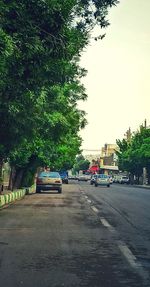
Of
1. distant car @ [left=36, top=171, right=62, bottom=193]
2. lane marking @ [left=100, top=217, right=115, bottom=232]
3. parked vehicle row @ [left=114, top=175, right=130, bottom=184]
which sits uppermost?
parked vehicle row @ [left=114, top=175, right=130, bottom=184]

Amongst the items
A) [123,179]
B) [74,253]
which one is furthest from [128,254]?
[123,179]

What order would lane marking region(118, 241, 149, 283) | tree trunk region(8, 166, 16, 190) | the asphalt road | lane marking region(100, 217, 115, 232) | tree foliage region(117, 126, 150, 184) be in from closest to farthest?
the asphalt road, lane marking region(118, 241, 149, 283), lane marking region(100, 217, 115, 232), tree trunk region(8, 166, 16, 190), tree foliage region(117, 126, 150, 184)

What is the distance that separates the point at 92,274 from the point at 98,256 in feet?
4.38

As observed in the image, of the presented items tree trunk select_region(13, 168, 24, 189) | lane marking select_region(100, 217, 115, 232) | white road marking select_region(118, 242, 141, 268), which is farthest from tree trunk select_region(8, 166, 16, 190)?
white road marking select_region(118, 242, 141, 268)

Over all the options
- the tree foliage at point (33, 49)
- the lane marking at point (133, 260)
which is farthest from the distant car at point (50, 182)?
the lane marking at point (133, 260)

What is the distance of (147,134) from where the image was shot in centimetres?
8038

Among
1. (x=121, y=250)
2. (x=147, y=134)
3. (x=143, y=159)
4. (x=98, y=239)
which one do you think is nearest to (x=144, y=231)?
(x=98, y=239)

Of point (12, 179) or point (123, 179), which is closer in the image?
point (12, 179)

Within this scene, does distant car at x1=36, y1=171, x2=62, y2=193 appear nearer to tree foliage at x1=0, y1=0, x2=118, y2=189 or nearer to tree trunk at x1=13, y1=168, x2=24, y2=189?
tree trunk at x1=13, y1=168, x2=24, y2=189

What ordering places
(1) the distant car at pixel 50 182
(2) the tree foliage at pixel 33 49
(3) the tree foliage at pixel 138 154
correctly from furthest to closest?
(3) the tree foliage at pixel 138 154, (1) the distant car at pixel 50 182, (2) the tree foliage at pixel 33 49

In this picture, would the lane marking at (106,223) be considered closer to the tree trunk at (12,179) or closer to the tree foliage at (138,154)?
the tree trunk at (12,179)

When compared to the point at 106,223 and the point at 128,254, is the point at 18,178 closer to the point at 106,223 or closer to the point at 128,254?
the point at 106,223

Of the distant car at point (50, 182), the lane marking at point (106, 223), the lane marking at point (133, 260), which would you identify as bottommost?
the lane marking at point (133, 260)

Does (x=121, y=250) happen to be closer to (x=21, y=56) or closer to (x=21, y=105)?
(x=21, y=56)
